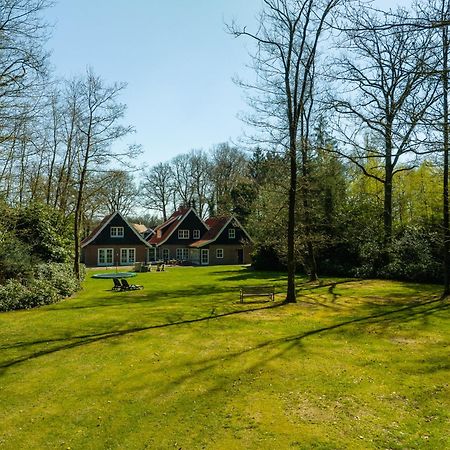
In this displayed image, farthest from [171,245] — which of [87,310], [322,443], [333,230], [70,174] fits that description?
[322,443]

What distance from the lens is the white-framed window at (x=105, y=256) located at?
143 feet

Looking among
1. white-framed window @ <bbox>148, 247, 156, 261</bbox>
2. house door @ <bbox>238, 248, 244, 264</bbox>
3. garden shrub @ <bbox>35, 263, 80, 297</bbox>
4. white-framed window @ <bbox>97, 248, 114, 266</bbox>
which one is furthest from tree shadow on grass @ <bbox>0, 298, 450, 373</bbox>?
white-framed window @ <bbox>148, 247, 156, 261</bbox>

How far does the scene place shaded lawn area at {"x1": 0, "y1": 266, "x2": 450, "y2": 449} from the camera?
5809 mm

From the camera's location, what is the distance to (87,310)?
1566cm

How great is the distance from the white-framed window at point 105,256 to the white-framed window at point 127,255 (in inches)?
42.9

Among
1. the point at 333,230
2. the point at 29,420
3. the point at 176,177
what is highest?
the point at 176,177

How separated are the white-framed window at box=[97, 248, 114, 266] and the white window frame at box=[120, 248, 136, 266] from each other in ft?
3.57

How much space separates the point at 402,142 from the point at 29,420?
8357 mm

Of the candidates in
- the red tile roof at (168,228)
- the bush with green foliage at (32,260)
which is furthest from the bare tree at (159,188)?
the bush with green foliage at (32,260)

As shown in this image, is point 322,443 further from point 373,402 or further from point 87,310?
point 87,310

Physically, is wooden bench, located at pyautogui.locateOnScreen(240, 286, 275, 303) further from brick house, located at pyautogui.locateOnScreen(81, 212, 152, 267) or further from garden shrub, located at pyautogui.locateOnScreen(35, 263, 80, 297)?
brick house, located at pyautogui.locateOnScreen(81, 212, 152, 267)

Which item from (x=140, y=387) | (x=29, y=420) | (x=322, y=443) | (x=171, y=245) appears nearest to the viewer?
(x=322, y=443)

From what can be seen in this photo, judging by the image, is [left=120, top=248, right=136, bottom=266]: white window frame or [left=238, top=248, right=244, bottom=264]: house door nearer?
[left=120, top=248, right=136, bottom=266]: white window frame

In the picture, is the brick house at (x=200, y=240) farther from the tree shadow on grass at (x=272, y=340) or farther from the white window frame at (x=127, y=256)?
the tree shadow on grass at (x=272, y=340)
